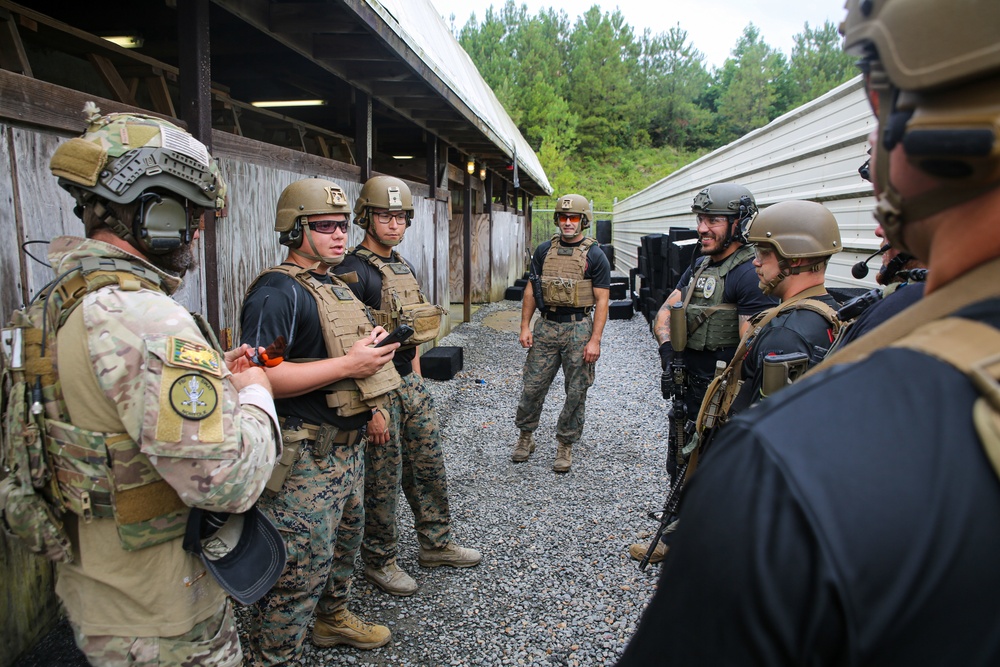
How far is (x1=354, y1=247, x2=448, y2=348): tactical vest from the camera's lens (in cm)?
337

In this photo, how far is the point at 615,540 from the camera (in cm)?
385

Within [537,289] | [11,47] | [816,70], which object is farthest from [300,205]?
[816,70]

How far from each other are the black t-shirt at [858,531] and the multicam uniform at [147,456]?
124cm

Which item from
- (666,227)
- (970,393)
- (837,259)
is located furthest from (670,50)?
(970,393)

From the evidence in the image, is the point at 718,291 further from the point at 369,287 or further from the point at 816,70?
the point at 816,70

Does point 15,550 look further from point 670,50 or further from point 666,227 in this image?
point 670,50

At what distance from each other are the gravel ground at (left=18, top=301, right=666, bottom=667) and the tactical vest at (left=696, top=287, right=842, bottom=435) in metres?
1.12

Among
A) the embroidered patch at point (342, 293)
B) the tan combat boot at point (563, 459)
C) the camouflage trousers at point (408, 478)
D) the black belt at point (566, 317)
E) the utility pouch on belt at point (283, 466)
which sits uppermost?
the embroidered patch at point (342, 293)

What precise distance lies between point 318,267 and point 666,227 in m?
11.4

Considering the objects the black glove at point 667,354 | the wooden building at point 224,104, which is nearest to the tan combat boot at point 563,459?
the black glove at point 667,354

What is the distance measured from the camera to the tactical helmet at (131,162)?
1.55 metres

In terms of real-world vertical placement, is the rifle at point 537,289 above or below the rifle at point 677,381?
above

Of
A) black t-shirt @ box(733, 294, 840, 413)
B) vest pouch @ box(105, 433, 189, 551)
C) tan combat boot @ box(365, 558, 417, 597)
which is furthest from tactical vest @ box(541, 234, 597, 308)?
vest pouch @ box(105, 433, 189, 551)

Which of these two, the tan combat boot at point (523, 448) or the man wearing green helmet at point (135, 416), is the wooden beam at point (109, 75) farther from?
the tan combat boot at point (523, 448)
